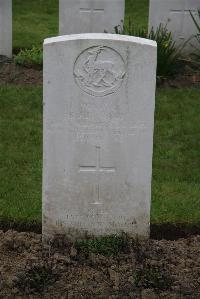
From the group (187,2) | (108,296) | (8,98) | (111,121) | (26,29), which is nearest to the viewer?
(108,296)

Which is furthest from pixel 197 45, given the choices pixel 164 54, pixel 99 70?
pixel 99 70

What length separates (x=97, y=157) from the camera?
4.68 metres

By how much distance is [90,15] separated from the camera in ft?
32.3

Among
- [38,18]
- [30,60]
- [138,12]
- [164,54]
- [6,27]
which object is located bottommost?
[30,60]

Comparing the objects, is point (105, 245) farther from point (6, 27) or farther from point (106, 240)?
point (6, 27)

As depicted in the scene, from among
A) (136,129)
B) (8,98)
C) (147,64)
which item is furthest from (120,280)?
(8,98)

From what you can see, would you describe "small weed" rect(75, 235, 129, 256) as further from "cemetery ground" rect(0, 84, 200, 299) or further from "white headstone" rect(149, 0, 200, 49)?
"white headstone" rect(149, 0, 200, 49)

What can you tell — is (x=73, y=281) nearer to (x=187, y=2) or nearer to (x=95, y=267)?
(x=95, y=267)

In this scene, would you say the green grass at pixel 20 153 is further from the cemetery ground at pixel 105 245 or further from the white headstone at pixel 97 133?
the white headstone at pixel 97 133

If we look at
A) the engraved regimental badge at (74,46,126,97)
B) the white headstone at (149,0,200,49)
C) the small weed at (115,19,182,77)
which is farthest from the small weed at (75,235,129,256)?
the white headstone at (149,0,200,49)

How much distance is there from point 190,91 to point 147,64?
4302mm

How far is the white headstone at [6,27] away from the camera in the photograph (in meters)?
9.58

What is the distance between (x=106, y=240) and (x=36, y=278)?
0.65 m

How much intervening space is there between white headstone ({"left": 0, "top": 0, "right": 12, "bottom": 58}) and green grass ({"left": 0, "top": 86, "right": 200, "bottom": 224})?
1365 mm
